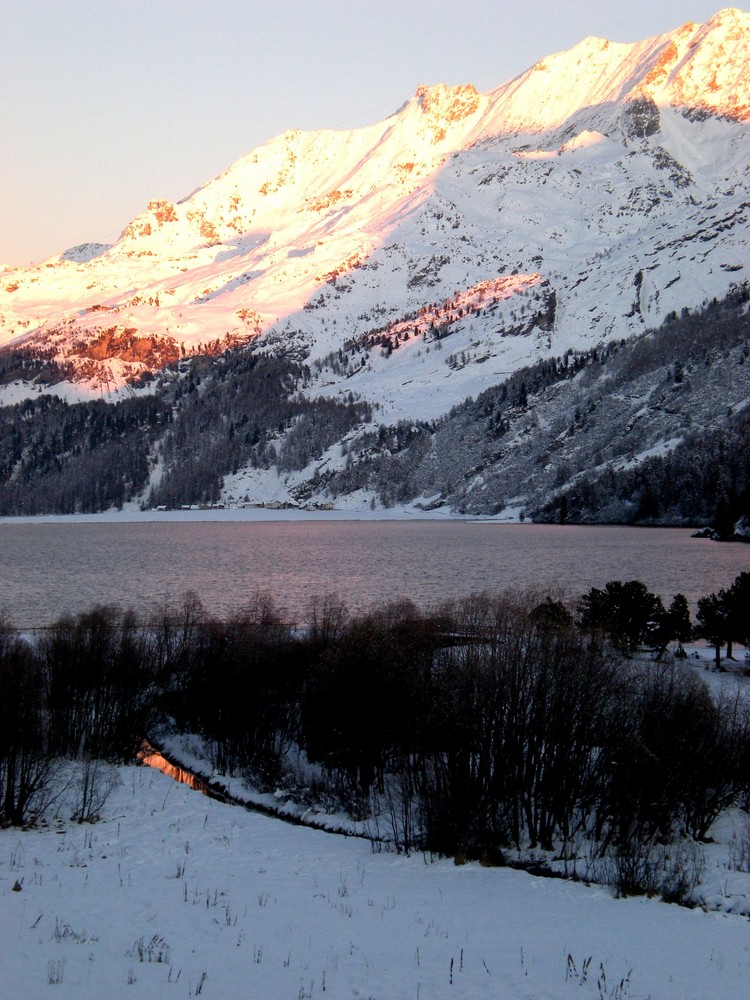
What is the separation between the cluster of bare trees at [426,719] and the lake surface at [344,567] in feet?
69.2

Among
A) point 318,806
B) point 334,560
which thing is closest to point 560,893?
point 318,806

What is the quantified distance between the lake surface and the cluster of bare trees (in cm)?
2108

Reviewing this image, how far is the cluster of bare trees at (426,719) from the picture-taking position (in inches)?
1095

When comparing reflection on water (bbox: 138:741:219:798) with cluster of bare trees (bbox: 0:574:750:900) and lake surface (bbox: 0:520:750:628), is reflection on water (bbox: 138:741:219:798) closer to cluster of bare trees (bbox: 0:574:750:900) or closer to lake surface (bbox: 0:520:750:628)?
cluster of bare trees (bbox: 0:574:750:900)

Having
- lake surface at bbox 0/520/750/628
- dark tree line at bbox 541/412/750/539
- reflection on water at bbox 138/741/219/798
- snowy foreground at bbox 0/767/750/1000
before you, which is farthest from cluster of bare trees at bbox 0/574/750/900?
dark tree line at bbox 541/412/750/539

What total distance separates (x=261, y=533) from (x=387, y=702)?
145340mm

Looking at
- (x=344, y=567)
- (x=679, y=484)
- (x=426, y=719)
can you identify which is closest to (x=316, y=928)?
(x=426, y=719)

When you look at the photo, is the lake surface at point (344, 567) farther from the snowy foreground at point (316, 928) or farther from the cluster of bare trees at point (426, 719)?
the snowy foreground at point (316, 928)

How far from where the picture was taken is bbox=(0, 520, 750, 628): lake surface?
246ft

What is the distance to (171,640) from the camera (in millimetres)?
44875

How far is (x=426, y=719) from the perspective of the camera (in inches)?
1230

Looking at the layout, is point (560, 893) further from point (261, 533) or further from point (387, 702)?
point (261, 533)

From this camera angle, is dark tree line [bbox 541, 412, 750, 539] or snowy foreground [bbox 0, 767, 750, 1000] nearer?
snowy foreground [bbox 0, 767, 750, 1000]

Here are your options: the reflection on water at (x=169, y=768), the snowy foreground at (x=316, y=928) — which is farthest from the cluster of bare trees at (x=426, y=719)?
the snowy foreground at (x=316, y=928)
